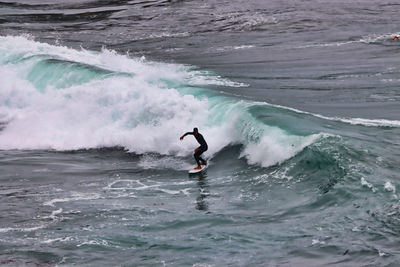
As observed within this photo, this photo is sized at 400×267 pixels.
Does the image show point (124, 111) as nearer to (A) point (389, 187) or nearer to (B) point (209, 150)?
(B) point (209, 150)

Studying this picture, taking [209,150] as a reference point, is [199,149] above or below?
above

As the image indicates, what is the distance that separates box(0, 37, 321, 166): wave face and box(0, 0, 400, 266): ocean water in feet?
0.24

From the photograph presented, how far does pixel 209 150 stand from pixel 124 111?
5.37 metres

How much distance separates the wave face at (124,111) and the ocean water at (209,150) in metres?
0.07

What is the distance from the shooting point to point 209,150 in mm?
22344

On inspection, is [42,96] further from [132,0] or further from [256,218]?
[132,0]

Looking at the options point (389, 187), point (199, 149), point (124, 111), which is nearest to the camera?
point (389, 187)

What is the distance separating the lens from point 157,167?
2119cm

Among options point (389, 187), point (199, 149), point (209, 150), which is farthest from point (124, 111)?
point (389, 187)

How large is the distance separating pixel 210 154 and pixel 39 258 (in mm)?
9334

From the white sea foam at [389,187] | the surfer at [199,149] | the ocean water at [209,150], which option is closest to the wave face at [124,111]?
the ocean water at [209,150]

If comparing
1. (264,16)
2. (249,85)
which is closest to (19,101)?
(249,85)

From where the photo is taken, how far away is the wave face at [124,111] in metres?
22.3

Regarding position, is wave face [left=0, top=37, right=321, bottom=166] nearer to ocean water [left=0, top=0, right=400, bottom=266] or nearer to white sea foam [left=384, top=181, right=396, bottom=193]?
ocean water [left=0, top=0, right=400, bottom=266]
